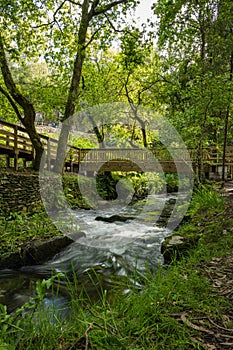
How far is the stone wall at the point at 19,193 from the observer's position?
8448mm

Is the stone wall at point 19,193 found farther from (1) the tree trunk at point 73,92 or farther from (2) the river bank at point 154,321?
(2) the river bank at point 154,321

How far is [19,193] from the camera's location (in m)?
9.09

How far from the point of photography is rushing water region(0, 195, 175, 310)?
14.0ft

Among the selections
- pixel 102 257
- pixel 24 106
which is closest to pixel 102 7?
pixel 24 106

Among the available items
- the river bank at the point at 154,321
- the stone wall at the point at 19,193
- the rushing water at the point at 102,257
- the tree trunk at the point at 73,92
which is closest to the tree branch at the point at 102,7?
the tree trunk at the point at 73,92

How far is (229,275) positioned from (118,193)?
1392 centimetres

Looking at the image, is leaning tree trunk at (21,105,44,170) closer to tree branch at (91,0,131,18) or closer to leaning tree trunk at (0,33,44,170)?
leaning tree trunk at (0,33,44,170)

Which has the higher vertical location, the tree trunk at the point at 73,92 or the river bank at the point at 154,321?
the tree trunk at the point at 73,92

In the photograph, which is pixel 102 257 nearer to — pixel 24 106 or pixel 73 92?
pixel 24 106

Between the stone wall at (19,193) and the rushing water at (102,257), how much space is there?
2.32 meters

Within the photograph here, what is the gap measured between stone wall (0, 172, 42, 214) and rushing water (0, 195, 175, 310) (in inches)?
91.2

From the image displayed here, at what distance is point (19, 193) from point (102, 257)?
472 centimetres

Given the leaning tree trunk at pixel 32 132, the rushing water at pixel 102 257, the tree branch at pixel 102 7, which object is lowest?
the rushing water at pixel 102 257

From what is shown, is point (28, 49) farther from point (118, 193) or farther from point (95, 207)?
point (118, 193)
